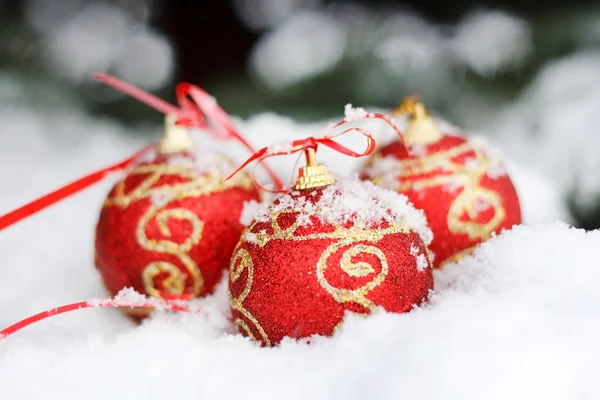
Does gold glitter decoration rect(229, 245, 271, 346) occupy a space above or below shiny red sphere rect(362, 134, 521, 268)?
below

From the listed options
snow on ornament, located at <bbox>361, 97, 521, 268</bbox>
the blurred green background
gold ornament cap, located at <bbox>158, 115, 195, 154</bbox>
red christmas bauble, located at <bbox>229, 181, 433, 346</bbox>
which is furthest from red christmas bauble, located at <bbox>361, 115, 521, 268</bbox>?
the blurred green background

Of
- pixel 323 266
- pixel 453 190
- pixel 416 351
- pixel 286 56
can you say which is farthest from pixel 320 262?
pixel 286 56

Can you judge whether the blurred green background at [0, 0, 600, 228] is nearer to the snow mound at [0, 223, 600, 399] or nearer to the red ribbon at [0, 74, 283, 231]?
the red ribbon at [0, 74, 283, 231]

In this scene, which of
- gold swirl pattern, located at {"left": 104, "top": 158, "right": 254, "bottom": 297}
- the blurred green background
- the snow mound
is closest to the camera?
the snow mound

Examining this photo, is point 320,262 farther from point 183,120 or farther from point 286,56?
point 286,56

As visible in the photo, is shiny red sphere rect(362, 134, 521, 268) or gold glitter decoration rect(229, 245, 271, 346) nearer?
gold glitter decoration rect(229, 245, 271, 346)

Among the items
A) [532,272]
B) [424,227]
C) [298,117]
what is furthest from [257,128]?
[532,272]

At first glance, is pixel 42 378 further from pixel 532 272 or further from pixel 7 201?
pixel 7 201
